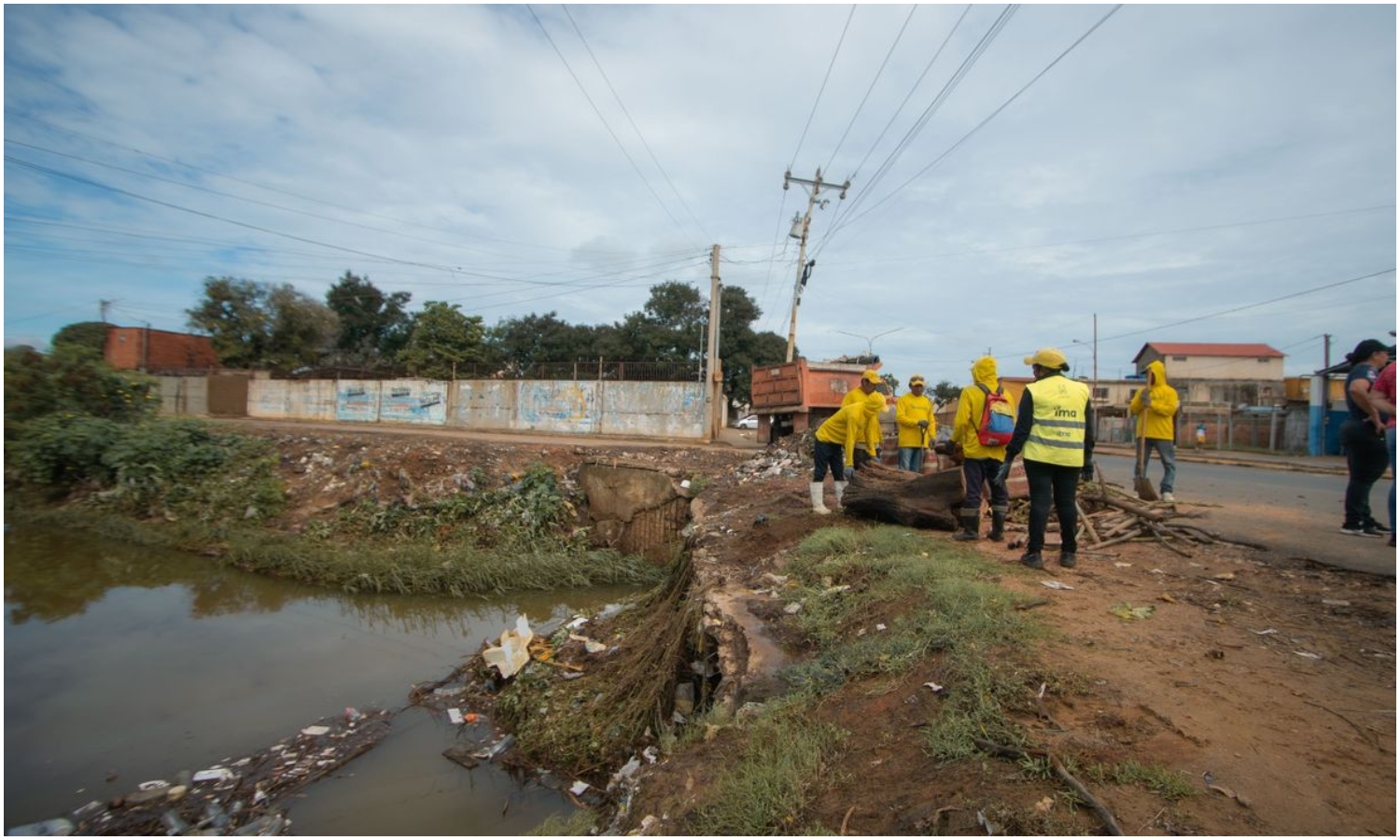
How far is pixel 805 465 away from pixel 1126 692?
9199mm

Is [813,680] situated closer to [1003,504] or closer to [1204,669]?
[1204,669]

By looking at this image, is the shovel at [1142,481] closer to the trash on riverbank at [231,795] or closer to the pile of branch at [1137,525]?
the pile of branch at [1137,525]

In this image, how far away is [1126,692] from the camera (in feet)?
8.23

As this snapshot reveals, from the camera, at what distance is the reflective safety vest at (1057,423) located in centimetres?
422

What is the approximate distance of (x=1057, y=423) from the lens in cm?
426

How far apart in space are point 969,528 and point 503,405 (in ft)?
60.2

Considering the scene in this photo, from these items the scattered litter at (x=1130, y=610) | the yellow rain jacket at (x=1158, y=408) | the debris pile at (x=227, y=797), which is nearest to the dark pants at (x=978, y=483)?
the scattered litter at (x=1130, y=610)

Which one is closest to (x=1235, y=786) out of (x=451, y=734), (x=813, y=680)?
(x=813, y=680)

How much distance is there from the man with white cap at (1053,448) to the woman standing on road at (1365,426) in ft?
7.76

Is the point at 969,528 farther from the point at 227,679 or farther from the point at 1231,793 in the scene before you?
the point at 227,679

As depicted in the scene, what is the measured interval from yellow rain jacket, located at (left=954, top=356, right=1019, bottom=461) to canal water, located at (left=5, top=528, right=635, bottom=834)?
3.89 metres

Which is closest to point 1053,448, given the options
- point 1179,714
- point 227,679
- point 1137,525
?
point 1137,525

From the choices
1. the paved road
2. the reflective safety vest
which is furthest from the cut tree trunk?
the paved road

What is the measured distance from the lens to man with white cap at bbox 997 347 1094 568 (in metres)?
4.24
